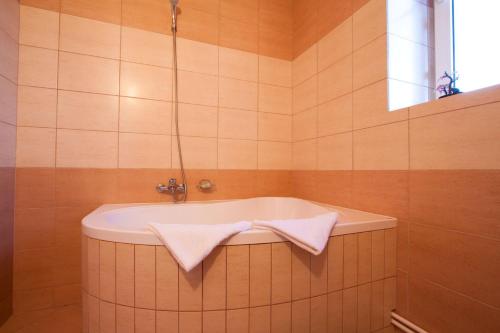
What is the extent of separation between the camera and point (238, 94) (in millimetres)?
1696

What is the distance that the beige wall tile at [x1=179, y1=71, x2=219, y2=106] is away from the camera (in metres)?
1.55

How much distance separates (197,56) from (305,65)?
2.73 ft

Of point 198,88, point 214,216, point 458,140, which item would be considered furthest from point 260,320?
point 198,88

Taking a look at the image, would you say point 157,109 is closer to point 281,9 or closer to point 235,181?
point 235,181

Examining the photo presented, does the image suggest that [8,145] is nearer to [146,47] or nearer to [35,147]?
[35,147]

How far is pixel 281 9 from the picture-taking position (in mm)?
1847

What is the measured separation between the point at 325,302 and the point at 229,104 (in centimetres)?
138

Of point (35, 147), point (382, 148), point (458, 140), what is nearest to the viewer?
point (458, 140)

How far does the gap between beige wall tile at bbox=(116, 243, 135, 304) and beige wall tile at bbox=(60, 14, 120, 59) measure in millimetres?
1269

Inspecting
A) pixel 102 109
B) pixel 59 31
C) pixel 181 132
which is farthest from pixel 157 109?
pixel 59 31

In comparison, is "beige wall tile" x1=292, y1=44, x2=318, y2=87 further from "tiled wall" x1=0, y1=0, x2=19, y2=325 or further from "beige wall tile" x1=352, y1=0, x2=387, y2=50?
"tiled wall" x1=0, y1=0, x2=19, y2=325

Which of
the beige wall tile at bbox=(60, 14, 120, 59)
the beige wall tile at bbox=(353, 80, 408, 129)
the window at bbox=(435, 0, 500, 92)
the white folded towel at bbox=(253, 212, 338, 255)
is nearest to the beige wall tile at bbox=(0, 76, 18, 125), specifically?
the beige wall tile at bbox=(60, 14, 120, 59)

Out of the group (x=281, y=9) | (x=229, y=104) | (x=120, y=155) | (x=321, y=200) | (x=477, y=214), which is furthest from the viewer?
(x=281, y=9)

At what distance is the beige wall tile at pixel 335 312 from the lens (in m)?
0.87
